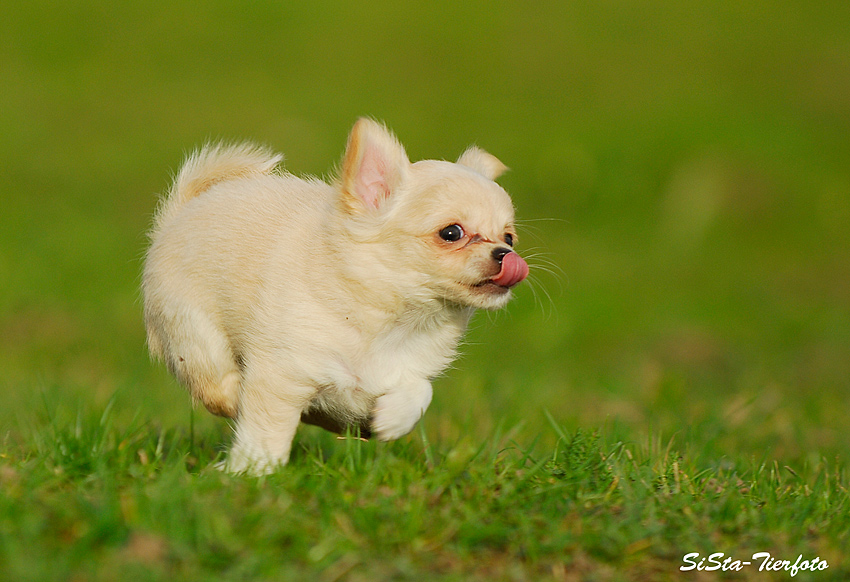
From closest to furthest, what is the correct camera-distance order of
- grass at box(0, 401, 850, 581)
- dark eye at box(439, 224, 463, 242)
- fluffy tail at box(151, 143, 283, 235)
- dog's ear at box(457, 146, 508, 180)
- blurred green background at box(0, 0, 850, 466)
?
1. grass at box(0, 401, 850, 581)
2. dark eye at box(439, 224, 463, 242)
3. dog's ear at box(457, 146, 508, 180)
4. fluffy tail at box(151, 143, 283, 235)
5. blurred green background at box(0, 0, 850, 466)

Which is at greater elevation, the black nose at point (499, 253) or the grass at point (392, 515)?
the black nose at point (499, 253)

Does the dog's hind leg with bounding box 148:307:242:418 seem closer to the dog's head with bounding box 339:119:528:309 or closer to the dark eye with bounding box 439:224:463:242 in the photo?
the dog's head with bounding box 339:119:528:309

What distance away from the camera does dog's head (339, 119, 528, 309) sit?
3682mm

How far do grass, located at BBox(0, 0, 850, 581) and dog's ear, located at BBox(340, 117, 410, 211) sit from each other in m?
0.84

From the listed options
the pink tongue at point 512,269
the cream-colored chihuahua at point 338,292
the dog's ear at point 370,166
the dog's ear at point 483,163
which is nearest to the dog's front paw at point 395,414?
the cream-colored chihuahua at point 338,292


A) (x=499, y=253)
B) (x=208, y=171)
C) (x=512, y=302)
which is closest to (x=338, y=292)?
(x=499, y=253)

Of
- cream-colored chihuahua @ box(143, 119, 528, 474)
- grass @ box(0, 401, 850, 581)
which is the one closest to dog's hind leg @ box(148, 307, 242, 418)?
cream-colored chihuahua @ box(143, 119, 528, 474)

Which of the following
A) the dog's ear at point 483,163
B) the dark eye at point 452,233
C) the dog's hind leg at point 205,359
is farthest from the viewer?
the dog's ear at point 483,163

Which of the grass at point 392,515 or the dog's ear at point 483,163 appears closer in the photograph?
the grass at point 392,515

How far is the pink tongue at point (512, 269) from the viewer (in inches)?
142

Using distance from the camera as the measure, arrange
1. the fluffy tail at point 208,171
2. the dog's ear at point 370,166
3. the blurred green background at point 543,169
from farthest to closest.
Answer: the blurred green background at point 543,169, the fluffy tail at point 208,171, the dog's ear at point 370,166

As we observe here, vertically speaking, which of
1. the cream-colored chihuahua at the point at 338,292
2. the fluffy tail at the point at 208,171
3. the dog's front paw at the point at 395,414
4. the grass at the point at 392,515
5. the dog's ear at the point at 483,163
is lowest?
the grass at the point at 392,515

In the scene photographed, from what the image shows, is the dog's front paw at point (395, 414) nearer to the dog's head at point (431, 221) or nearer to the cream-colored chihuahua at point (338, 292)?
the cream-colored chihuahua at point (338, 292)

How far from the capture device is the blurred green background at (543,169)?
7359 millimetres
